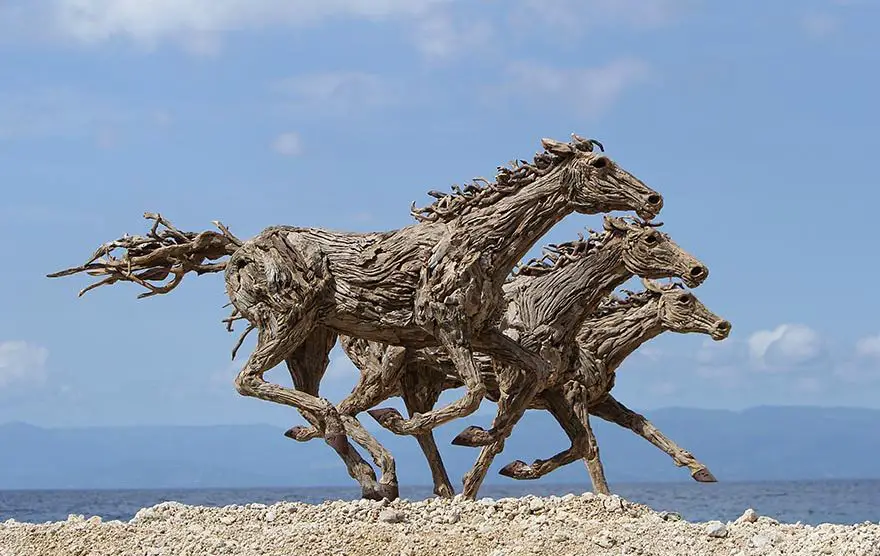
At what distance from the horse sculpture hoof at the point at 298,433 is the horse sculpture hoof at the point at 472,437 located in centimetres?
118

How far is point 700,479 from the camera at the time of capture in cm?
1214

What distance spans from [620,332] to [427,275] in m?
3.19

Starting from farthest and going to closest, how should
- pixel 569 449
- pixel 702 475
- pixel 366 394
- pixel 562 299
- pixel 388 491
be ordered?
1. pixel 702 475
2. pixel 562 299
3. pixel 366 394
4. pixel 569 449
5. pixel 388 491

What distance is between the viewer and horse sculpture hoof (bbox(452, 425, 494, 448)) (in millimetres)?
9891

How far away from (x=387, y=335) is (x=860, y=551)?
3.71 meters

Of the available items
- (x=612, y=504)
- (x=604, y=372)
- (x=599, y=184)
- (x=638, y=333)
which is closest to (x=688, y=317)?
(x=638, y=333)

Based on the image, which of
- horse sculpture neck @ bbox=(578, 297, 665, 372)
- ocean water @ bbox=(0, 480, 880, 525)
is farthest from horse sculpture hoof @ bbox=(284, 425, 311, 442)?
ocean water @ bbox=(0, 480, 880, 525)

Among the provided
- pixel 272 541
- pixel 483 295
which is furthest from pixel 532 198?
pixel 272 541

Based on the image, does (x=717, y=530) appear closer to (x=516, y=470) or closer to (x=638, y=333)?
(x=516, y=470)

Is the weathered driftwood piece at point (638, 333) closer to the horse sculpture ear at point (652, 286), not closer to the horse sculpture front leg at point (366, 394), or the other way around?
the horse sculpture ear at point (652, 286)

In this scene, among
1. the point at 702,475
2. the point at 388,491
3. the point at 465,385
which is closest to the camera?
the point at 388,491

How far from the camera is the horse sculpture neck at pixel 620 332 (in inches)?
483

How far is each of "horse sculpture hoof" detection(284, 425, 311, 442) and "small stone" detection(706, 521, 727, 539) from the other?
3148 mm

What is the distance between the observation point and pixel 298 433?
33.9ft
